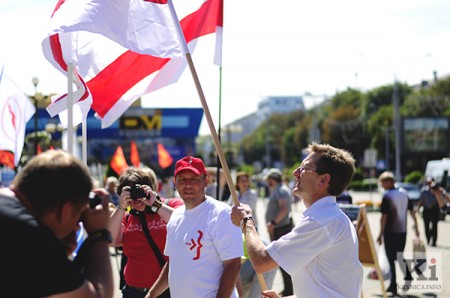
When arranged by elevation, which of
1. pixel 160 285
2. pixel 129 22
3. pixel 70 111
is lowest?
pixel 160 285

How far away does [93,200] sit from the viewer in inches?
116

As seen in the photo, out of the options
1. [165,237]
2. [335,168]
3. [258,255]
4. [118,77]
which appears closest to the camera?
[258,255]

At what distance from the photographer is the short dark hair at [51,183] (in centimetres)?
274

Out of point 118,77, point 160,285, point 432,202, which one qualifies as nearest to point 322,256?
point 160,285

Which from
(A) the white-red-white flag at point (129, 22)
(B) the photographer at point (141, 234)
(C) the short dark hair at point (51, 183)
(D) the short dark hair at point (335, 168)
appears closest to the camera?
(C) the short dark hair at point (51, 183)

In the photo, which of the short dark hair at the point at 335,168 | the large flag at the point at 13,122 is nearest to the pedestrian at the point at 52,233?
the short dark hair at the point at 335,168

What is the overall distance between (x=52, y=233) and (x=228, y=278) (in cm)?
231

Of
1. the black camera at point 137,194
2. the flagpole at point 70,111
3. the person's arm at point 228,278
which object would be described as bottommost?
the person's arm at point 228,278

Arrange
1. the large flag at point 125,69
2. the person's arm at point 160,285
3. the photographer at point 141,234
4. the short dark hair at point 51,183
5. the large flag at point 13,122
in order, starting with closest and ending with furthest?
the short dark hair at point 51,183, the person's arm at point 160,285, the photographer at point 141,234, the large flag at point 125,69, the large flag at point 13,122

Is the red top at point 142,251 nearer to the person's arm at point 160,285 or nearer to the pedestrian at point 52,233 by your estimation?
the person's arm at point 160,285

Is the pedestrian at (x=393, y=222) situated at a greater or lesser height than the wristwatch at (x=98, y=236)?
lesser

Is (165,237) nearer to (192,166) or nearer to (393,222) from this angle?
(192,166)

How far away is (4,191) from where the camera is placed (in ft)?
9.10

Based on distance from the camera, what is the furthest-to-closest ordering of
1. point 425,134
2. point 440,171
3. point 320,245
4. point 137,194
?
point 425,134 → point 440,171 → point 137,194 → point 320,245
